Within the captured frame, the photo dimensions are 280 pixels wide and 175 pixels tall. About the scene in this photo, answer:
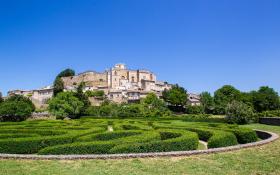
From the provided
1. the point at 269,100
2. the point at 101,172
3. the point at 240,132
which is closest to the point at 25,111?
the point at 240,132

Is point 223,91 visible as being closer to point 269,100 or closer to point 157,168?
point 269,100

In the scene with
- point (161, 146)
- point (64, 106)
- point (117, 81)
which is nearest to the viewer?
point (161, 146)

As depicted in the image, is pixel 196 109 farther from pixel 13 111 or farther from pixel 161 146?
pixel 161 146

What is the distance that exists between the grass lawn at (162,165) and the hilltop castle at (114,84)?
9891 cm

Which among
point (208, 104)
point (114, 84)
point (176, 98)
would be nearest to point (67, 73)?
point (114, 84)

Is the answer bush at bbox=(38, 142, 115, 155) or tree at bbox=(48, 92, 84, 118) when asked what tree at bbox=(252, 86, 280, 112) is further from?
bush at bbox=(38, 142, 115, 155)

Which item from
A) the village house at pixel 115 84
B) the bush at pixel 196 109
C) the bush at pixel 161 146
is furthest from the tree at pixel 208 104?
the bush at pixel 161 146

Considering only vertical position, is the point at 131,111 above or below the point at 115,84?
below

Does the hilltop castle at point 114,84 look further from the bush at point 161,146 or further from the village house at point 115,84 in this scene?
the bush at point 161,146

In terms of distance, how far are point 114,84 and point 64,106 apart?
233 feet

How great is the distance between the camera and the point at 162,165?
1298 cm

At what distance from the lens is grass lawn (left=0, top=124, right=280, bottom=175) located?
39.3 feet

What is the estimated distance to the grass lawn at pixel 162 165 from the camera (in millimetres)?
11977

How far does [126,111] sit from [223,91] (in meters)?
46.9
